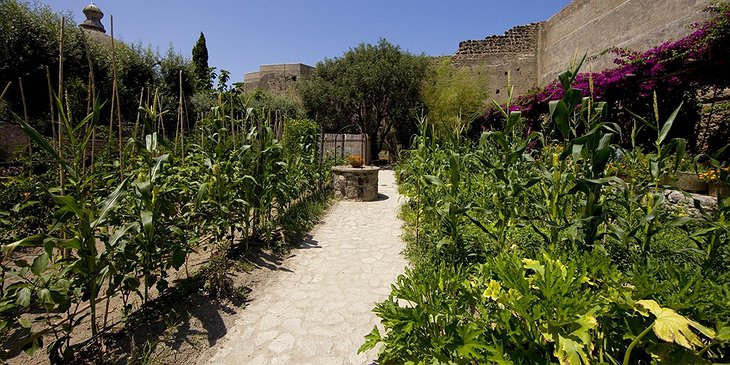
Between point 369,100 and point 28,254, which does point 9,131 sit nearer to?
point 28,254

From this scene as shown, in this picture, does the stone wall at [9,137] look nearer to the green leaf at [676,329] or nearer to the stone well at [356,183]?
the stone well at [356,183]

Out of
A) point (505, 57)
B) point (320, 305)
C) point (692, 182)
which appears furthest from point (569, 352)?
point (505, 57)

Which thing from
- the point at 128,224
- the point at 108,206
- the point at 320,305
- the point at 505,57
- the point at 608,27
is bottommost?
the point at 320,305

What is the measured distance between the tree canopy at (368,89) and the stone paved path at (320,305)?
36.7ft

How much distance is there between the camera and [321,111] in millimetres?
15594

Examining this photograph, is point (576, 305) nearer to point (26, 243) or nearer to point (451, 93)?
point (26, 243)

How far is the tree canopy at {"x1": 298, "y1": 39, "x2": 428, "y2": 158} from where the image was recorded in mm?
→ 14523

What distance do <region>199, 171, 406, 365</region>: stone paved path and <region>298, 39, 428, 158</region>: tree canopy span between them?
11.2m

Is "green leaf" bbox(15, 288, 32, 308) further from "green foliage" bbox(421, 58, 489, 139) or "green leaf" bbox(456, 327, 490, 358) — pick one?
"green foliage" bbox(421, 58, 489, 139)

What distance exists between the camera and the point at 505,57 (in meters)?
15.7

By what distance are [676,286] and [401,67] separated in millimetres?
14422

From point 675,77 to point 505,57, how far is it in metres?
11.0

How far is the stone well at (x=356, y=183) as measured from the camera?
7023mm

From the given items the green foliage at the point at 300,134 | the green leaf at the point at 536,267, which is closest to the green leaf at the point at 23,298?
the green leaf at the point at 536,267
